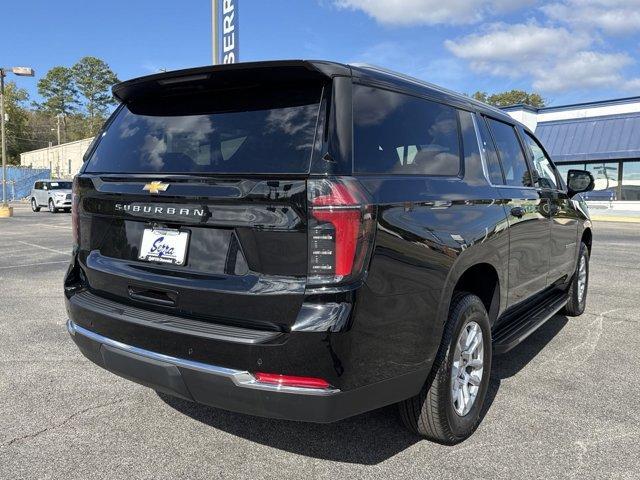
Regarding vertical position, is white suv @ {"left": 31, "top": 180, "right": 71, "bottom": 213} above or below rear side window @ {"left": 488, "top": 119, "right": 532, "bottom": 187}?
below

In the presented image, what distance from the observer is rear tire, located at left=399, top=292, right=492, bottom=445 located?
284 centimetres

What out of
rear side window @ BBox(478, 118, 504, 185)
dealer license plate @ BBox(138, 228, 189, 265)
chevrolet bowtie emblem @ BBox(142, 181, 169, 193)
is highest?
rear side window @ BBox(478, 118, 504, 185)

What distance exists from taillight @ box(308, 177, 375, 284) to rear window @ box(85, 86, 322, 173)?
0.16 metres

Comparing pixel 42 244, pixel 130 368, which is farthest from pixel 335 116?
pixel 42 244

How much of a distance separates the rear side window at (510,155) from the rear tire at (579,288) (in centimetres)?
181

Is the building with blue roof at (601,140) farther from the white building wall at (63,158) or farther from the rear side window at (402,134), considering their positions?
the white building wall at (63,158)

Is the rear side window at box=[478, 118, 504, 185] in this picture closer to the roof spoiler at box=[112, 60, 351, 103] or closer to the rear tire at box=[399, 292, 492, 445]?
the rear tire at box=[399, 292, 492, 445]

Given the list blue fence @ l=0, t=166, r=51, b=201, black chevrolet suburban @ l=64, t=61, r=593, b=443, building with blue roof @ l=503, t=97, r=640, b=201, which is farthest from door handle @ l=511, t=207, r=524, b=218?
blue fence @ l=0, t=166, r=51, b=201

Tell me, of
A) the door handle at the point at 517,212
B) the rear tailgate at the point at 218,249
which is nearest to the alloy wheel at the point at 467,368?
the door handle at the point at 517,212

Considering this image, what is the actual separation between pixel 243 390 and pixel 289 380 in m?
0.21

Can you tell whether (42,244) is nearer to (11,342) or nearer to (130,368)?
(11,342)

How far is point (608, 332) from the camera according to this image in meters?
5.29

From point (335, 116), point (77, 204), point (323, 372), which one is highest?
point (335, 116)

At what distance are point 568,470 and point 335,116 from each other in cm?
207
